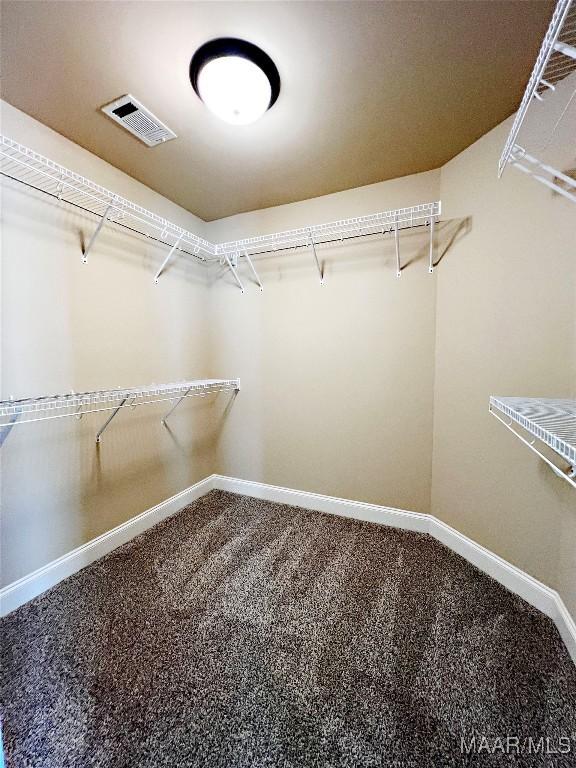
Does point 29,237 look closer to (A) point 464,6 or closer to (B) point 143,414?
(B) point 143,414

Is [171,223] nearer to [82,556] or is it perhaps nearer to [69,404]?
[69,404]

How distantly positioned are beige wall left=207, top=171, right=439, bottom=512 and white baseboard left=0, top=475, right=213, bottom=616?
610mm

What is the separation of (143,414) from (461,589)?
2122mm

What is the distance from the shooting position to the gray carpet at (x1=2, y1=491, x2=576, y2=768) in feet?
2.87

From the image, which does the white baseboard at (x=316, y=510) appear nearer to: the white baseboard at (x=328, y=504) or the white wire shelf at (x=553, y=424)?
the white baseboard at (x=328, y=504)

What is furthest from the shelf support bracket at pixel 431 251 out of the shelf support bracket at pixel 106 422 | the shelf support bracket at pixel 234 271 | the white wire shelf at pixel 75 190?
the shelf support bracket at pixel 106 422

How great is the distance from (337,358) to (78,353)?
63.4 inches

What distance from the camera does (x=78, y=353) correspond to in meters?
1.63

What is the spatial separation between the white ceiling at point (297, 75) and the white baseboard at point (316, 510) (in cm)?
222

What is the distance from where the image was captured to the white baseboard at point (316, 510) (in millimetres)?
1330

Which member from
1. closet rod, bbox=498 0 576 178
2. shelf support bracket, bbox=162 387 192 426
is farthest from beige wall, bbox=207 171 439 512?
closet rod, bbox=498 0 576 178

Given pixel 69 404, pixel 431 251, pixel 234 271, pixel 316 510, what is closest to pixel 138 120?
pixel 234 271

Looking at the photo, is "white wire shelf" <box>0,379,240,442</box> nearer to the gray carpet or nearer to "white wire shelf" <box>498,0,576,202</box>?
the gray carpet

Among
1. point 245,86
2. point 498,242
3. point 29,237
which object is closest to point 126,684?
point 29,237
